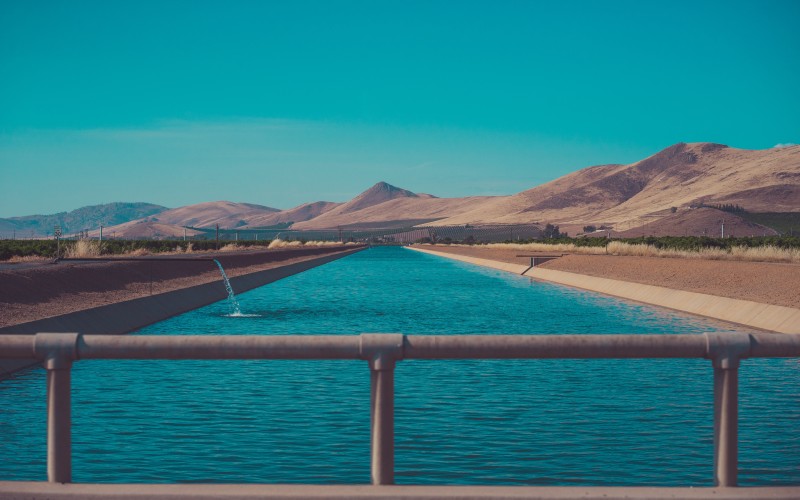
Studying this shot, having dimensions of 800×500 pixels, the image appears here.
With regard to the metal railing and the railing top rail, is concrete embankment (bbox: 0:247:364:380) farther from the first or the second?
the railing top rail

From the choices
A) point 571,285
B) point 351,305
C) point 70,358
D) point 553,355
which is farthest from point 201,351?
point 571,285

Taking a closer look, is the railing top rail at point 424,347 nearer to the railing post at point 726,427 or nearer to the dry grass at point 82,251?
the railing post at point 726,427

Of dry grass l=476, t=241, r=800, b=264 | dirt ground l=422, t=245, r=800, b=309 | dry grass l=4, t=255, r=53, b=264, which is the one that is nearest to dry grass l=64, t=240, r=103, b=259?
dry grass l=4, t=255, r=53, b=264

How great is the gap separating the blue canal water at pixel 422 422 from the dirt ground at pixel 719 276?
1371 centimetres

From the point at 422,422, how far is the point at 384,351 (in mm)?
7159

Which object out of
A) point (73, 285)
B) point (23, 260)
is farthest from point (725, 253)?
point (23, 260)

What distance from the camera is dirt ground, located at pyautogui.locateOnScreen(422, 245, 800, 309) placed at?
31.8 meters

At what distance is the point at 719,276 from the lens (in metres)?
41.2

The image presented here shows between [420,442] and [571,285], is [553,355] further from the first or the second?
[571,285]

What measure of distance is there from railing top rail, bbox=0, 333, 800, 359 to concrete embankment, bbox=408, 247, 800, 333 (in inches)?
731

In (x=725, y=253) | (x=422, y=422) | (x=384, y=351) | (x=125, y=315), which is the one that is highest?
(x=384, y=351)

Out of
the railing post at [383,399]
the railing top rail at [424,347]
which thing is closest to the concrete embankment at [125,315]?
the railing top rail at [424,347]

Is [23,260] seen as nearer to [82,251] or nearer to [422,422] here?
[82,251]

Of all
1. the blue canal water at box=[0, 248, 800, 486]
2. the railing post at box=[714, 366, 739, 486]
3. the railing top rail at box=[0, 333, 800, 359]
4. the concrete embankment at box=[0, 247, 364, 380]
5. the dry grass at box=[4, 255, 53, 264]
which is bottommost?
the blue canal water at box=[0, 248, 800, 486]
